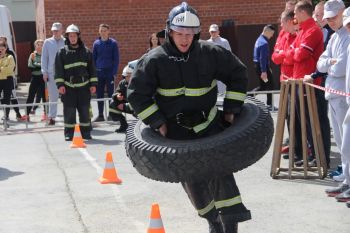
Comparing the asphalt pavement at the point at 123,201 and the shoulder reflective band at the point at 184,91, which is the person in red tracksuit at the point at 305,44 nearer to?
the asphalt pavement at the point at 123,201

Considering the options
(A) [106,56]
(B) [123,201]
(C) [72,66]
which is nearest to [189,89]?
(B) [123,201]

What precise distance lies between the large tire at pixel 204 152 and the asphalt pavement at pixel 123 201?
1109mm

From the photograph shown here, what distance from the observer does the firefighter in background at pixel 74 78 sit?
12.2 meters

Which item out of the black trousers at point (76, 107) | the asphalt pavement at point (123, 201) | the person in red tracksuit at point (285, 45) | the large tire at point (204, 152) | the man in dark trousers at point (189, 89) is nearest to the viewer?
the large tire at point (204, 152)

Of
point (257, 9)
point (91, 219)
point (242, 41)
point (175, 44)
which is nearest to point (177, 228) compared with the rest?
point (91, 219)

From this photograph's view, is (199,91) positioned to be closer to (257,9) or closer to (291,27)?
(291,27)

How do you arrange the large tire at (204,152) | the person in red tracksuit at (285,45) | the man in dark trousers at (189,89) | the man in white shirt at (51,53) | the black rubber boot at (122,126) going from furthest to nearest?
the man in white shirt at (51,53) < the black rubber boot at (122,126) < the person in red tracksuit at (285,45) < the man in dark trousers at (189,89) < the large tire at (204,152)

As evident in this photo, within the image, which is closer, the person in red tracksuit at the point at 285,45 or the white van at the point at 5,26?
the person in red tracksuit at the point at 285,45

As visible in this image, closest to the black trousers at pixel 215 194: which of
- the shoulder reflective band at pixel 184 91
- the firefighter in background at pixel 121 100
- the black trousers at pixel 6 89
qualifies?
the shoulder reflective band at pixel 184 91

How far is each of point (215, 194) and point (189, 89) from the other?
85cm

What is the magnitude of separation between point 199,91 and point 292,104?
9.85 ft

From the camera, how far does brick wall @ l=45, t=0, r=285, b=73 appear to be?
69.3 feet

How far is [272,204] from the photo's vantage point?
7.25 meters

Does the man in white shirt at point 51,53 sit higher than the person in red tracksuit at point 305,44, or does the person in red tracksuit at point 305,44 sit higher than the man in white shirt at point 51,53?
the person in red tracksuit at point 305,44
